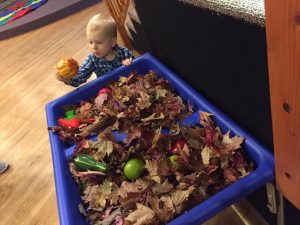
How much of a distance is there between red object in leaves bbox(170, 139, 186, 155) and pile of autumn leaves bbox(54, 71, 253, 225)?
0.01 metres

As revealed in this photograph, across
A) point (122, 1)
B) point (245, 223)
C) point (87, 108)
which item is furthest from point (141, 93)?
point (122, 1)

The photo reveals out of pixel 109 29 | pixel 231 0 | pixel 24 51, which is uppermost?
pixel 231 0

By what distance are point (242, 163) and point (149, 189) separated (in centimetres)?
28

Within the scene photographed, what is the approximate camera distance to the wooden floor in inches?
60.5

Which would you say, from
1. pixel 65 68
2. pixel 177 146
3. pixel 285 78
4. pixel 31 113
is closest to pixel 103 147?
pixel 177 146

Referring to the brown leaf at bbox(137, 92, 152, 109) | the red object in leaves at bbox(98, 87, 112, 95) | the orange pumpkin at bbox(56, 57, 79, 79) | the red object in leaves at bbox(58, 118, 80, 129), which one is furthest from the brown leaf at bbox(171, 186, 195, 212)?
the orange pumpkin at bbox(56, 57, 79, 79)

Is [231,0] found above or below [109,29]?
above

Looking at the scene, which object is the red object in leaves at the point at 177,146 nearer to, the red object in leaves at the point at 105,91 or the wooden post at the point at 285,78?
the wooden post at the point at 285,78

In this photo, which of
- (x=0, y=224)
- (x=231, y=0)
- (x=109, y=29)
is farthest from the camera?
(x=0, y=224)

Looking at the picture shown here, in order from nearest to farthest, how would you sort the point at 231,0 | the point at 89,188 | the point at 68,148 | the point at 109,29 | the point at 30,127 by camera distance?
1. the point at 231,0
2. the point at 89,188
3. the point at 68,148
4. the point at 109,29
5. the point at 30,127

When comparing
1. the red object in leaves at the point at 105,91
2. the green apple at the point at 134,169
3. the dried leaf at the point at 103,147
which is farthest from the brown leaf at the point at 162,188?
the red object in leaves at the point at 105,91

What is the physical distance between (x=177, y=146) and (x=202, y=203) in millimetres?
279

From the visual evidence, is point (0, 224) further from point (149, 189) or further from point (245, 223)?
point (245, 223)

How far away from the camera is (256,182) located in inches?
33.4
